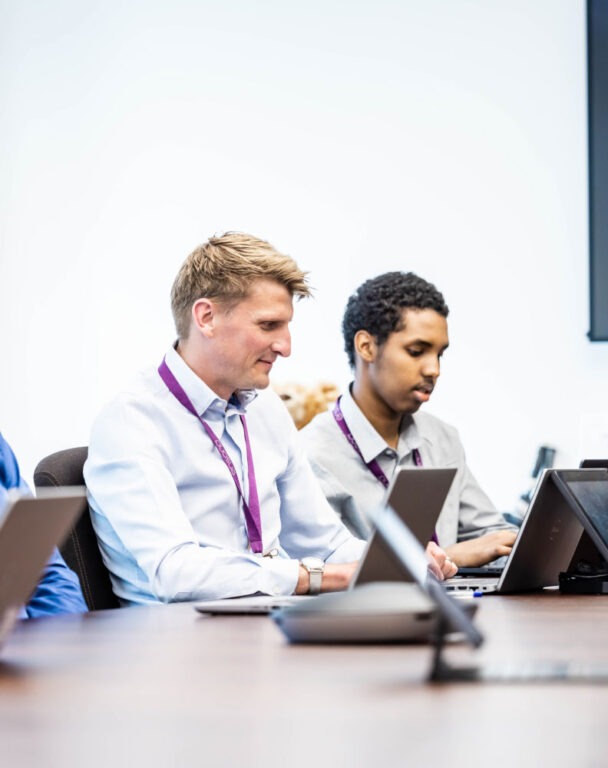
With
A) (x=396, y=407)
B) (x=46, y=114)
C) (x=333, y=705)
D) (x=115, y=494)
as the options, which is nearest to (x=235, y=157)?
(x=46, y=114)

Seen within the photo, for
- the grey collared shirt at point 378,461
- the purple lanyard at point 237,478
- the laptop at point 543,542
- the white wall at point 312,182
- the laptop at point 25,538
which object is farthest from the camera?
the white wall at point 312,182

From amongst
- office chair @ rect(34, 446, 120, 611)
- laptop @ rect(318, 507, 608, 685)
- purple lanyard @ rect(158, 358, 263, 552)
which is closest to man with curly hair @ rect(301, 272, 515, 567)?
purple lanyard @ rect(158, 358, 263, 552)

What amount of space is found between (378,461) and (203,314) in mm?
815

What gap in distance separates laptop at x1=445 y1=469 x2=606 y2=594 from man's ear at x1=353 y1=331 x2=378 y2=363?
1137 mm

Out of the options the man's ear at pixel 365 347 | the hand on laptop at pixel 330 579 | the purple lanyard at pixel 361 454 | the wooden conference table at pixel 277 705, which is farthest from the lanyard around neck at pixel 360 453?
the wooden conference table at pixel 277 705

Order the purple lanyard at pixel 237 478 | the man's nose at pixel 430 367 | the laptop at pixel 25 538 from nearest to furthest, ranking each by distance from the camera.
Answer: the laptop at pixel 25 538
the purple lanyard at pixel 237 478
the man's nose at pixel 430 367

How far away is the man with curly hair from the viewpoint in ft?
10.5

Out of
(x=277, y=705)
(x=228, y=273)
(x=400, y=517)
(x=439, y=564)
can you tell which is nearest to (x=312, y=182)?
(x=228, y=273)

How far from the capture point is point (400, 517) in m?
1.83

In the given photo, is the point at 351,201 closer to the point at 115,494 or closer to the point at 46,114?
the point at 46,114

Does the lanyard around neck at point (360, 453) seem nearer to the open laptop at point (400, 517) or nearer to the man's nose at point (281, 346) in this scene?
the man's nose at point (281, 346)

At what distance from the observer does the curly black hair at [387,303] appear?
11.3 feet

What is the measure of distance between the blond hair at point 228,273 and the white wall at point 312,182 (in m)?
2.19

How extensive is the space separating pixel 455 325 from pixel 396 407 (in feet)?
5.11
